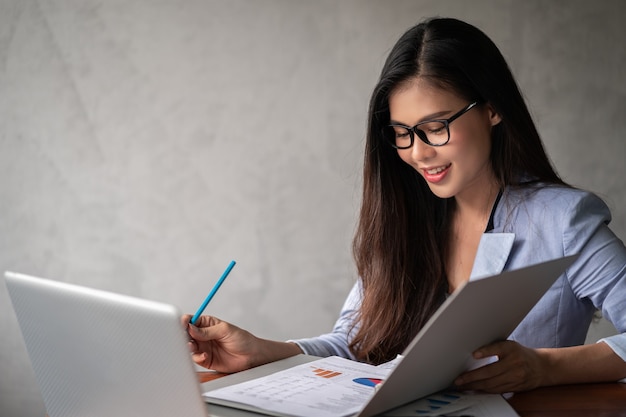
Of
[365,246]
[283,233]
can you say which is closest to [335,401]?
[365,246]

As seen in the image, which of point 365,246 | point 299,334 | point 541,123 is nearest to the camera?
point 365,246

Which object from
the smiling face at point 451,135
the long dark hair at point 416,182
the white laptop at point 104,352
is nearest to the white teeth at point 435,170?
the smiling face at point 451,135

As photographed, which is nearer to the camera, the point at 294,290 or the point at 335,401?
the point at 335,401

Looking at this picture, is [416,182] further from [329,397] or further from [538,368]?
[329,397]

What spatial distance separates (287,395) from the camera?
1.10 meters

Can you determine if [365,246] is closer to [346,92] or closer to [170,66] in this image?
[346,92]

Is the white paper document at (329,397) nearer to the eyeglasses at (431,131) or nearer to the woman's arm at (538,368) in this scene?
the woman's arm at (538,368)

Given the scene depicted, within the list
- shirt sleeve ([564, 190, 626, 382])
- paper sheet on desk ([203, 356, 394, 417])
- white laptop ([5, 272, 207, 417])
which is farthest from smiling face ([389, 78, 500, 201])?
white laptop ([5, 272, 207, 417])

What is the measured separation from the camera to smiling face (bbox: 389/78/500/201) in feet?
5.22

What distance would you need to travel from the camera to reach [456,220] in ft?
6.04

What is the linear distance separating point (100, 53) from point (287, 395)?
241 centimetres

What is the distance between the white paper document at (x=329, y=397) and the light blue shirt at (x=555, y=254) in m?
0.29

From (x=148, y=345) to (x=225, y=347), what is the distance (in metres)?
0.52

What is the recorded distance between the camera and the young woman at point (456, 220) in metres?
1.49
